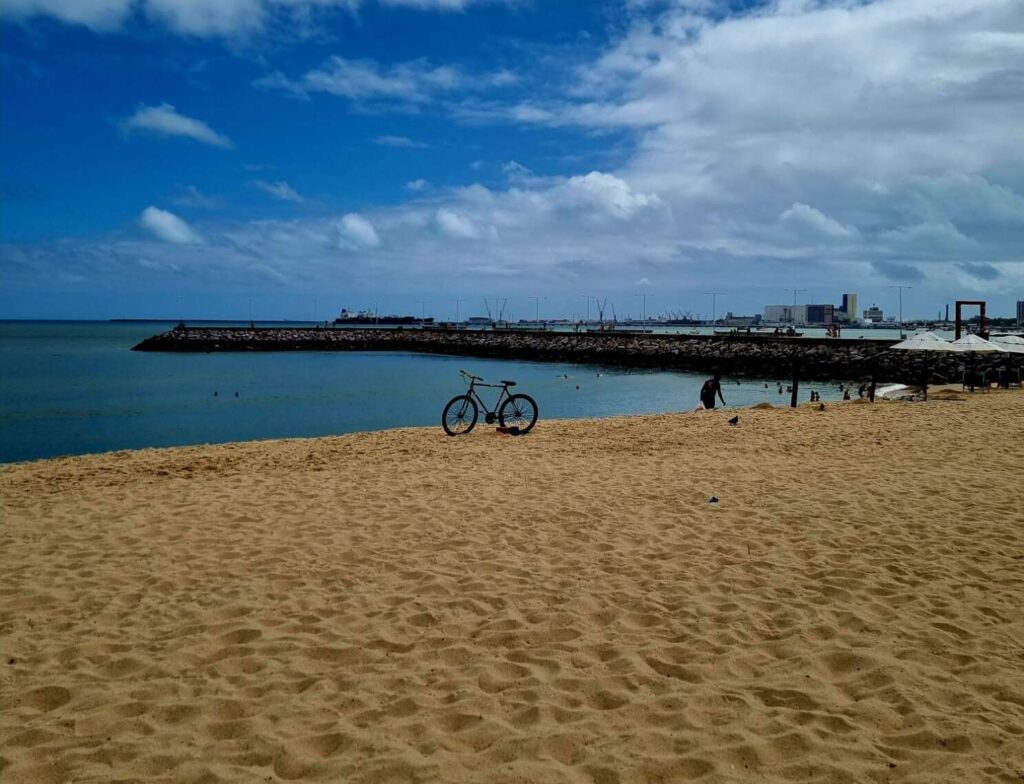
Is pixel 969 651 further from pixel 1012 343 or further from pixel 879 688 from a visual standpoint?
pixel 1012 343

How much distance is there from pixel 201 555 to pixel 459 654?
3046 millimetres

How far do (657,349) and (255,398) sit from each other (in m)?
39.6

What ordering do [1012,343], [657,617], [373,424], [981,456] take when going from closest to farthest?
1. [657,617]
2. [981,456]
3. [373,424]
4. [1012,343]

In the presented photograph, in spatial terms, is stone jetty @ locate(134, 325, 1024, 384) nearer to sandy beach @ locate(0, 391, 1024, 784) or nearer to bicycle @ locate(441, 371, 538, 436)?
bicycle @ locate(441, 371, 538, 436)

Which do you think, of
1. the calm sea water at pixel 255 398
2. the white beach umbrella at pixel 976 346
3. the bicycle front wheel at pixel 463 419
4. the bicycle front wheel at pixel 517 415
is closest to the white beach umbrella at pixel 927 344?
the white beach umbrella at pixel 976 346

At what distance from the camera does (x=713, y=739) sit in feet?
10.7

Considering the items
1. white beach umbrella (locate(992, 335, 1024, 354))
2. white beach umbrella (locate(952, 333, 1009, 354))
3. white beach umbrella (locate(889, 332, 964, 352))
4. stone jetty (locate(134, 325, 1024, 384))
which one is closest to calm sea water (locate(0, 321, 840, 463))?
stone jetty (locate(134, 325, 1024, 384))

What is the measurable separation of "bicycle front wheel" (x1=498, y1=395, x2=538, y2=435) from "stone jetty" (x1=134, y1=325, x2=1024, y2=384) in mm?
12059

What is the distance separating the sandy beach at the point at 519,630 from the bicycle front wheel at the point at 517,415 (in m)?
5.10

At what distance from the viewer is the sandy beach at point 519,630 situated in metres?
3.19

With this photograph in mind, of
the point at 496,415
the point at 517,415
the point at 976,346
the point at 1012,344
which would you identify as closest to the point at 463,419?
the point at 496,415

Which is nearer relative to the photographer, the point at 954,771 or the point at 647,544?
Result: the point at 954,771

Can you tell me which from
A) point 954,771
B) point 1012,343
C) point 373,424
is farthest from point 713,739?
point 1012,343

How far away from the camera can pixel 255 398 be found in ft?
108
